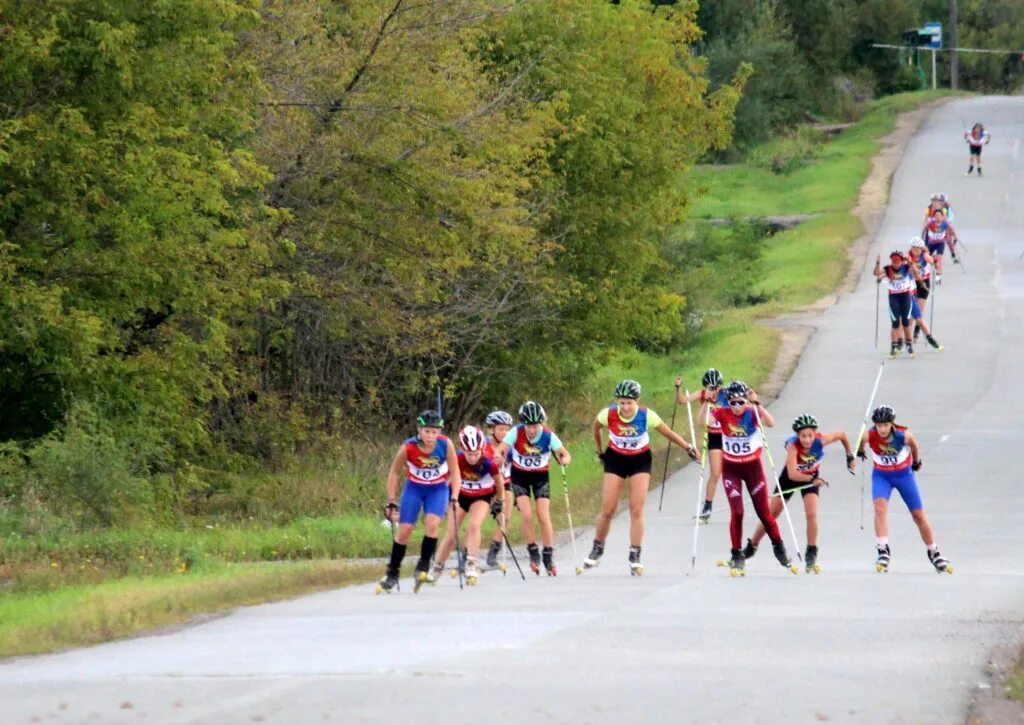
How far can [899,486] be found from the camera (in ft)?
64.2

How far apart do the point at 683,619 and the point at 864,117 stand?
76.2 meters

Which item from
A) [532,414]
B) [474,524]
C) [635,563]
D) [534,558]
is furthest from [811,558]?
[474,524]

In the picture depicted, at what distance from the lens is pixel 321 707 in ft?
33.0

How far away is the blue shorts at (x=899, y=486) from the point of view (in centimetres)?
1942

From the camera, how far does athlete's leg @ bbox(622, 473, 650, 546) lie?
18.3 m

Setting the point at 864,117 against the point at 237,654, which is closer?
the point at 237,654

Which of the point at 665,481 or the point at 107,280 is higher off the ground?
the point at 107,280

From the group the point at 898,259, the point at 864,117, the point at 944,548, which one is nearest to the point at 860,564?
the point at 944,548

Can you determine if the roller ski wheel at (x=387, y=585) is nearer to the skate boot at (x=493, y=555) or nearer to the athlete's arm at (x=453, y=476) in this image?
the athlete's arm at (x=453, y=476)

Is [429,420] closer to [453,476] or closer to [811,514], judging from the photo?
[453,476]

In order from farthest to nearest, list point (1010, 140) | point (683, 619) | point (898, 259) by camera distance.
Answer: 1. point (1010, 140)
2. point (898, 259)
3. point (683, 619)

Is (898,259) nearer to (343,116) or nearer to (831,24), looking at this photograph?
(343,116)

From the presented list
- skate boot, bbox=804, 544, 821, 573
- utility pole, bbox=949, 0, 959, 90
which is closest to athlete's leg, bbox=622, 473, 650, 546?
skate boot, bbox=804, 544, 821, 573

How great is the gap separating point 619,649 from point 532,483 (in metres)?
6.79
